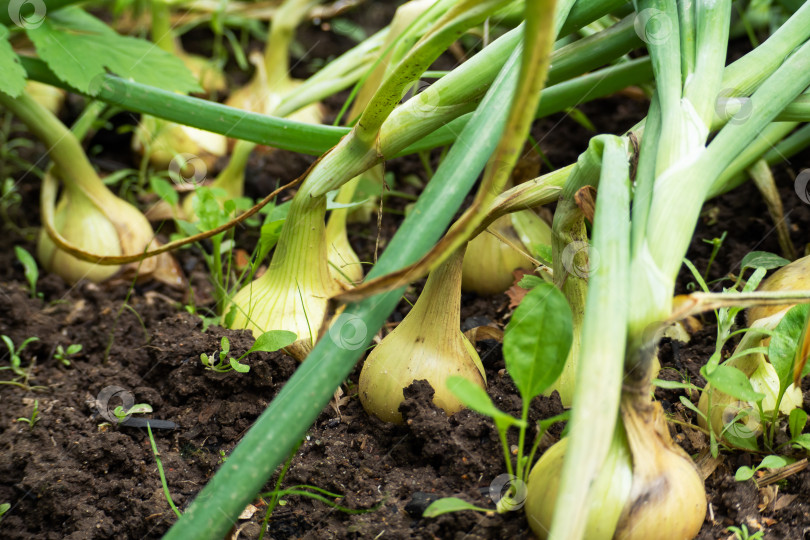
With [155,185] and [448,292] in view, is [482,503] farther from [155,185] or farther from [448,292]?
[155,185]

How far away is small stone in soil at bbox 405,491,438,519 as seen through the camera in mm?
748

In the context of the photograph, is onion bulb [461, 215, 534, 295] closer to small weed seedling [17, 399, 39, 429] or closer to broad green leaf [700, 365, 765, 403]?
broad green leaf [700, 365, 765, 403]

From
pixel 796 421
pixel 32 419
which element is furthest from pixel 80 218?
pixel 796 421

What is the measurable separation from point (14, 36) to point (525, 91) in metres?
1.38

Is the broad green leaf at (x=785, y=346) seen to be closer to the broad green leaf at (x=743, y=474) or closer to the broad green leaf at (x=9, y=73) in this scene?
the broad green leaf at (x=743, y=474)

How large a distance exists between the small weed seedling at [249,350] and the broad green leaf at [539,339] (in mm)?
318

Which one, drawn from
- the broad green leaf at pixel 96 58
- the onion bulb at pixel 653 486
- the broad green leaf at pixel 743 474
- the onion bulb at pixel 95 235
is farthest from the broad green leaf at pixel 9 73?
the broad green leaf at pixel 743 474

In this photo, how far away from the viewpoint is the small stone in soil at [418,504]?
Answer: 75 cm

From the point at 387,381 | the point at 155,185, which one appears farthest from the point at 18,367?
the point at 387,381

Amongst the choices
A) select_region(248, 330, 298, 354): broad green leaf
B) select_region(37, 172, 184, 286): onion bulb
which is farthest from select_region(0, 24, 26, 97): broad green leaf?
select_region(248, 330, 298, 354): broad green leaf

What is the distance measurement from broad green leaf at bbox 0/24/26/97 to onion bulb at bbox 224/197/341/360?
1.56 ft

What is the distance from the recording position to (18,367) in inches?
42.7

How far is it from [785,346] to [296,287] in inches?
23.7

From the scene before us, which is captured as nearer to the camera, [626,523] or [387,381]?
[626,523]
